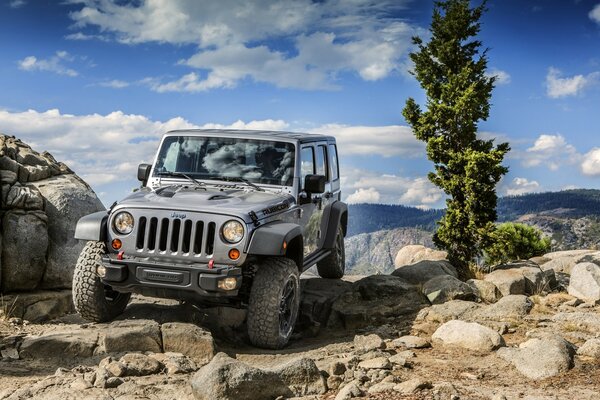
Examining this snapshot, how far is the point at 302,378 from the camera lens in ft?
21.8

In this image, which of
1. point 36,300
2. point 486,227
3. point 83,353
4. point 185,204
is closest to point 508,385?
point 185,204

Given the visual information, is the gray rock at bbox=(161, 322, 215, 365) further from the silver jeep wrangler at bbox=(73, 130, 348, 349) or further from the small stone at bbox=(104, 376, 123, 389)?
the small stone at bbox=(104, 376, 123, 389)

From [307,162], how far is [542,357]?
4.77m

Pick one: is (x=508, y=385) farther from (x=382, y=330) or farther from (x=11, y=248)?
(x=11, y=248)

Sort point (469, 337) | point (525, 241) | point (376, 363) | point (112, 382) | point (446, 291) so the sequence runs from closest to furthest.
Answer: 1. point (112, 382)
2. point (376, 363)
3. point (469, 337)
4. point (446, 291)
5. point (525, 241)

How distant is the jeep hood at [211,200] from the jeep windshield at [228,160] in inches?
13.8

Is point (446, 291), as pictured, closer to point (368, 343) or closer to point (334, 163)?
point (368, 343)

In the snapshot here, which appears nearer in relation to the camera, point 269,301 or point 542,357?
point 542,357

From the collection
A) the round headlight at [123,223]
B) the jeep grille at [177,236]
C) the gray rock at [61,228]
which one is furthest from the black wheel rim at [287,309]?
the gray rock at [61,228]

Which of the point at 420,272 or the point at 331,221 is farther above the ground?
the point at 331,221

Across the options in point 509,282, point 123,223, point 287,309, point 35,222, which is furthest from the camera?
point 509,282

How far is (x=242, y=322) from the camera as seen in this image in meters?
10.0

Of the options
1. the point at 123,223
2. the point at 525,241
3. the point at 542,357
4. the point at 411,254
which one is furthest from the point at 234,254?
the point at 525,241

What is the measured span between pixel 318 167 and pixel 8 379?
5963 mm
